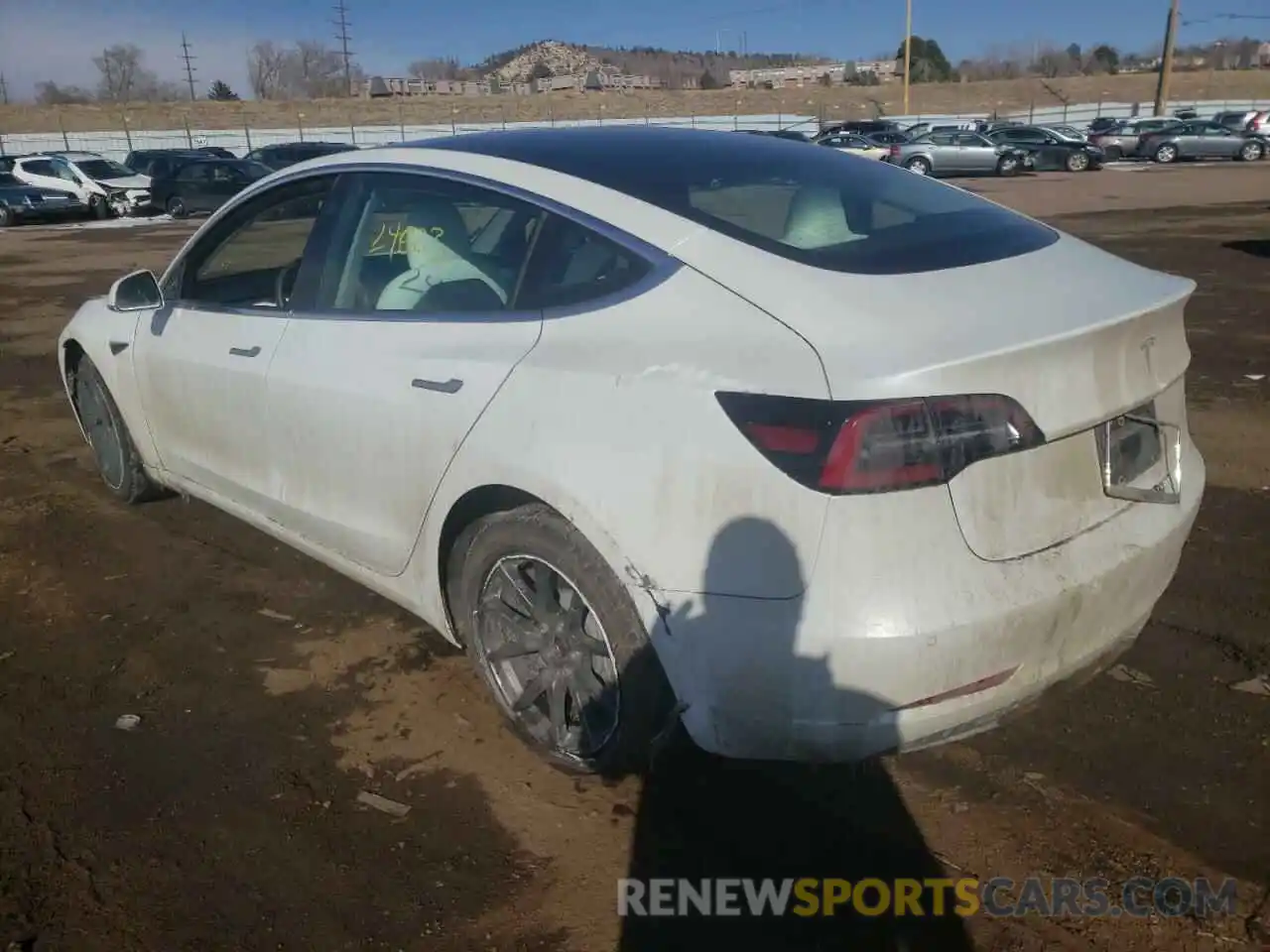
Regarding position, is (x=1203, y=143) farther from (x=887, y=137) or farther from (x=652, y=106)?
(x=652, y=106)

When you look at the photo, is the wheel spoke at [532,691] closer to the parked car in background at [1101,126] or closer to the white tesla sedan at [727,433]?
the white tesla sedan at [727,433]

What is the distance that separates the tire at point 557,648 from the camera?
101 inches

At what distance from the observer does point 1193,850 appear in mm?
2557

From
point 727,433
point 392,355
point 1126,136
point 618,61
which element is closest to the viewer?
point 727,433

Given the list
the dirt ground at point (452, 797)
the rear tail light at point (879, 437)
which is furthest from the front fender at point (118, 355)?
the rear tail light at point (879, 437)

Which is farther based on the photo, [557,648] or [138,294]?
[138,294]

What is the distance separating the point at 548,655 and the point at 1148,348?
5.65 ft

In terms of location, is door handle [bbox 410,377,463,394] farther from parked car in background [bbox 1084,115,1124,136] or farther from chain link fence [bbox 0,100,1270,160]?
parked car in background [bbox 1084,115,1124,136]

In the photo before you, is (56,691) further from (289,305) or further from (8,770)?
(289,305)

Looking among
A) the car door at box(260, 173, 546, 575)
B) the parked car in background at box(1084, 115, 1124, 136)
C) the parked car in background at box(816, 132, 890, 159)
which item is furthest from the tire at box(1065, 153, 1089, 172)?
the car door at box(260, 173, 546, 575)

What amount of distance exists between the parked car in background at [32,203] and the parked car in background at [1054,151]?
26200 mm

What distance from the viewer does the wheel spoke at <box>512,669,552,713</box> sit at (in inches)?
114

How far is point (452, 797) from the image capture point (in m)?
2.88

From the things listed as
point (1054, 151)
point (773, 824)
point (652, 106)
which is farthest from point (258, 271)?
point (652, 106)
